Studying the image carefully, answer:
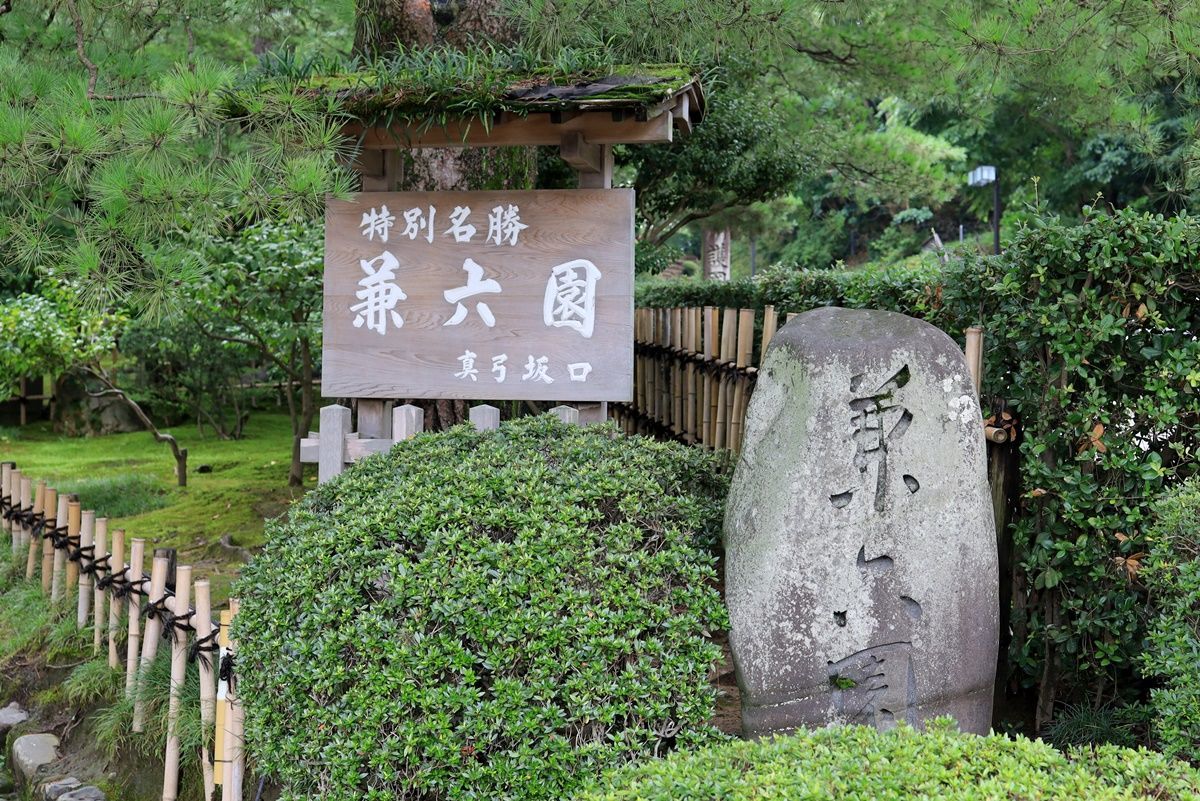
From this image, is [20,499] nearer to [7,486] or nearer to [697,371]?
[7,486]

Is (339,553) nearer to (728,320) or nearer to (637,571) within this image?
(637,571)

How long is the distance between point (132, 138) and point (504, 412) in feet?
9.48

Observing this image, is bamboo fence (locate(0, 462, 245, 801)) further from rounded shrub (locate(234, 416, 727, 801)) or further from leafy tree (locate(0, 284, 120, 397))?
leafy tree (locate(0, 284, 120, 397))

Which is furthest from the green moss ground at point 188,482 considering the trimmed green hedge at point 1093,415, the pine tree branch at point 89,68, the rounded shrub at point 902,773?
the trimmed green hedge at point 1093,415

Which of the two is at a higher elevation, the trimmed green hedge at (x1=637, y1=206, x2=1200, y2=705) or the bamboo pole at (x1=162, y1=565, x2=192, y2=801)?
the trimmed green hedge at (x1=637, y1=206, x2=1200, y2=705)

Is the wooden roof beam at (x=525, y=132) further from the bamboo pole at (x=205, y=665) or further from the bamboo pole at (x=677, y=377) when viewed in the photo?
the bamboo pole at (x=677, y=377)

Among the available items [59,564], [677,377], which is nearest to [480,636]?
[59,564]

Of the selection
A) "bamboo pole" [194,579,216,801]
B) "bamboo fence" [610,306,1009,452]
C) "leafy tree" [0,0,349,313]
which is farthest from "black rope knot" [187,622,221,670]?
"bamboo fence" [610,306,1009,452]

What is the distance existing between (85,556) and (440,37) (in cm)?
359

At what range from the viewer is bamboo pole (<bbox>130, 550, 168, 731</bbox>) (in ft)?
15.1

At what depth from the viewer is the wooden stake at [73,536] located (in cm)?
575

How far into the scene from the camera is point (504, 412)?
6.50m

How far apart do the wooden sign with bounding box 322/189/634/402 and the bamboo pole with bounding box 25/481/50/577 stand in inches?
89.7

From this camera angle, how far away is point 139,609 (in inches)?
192
